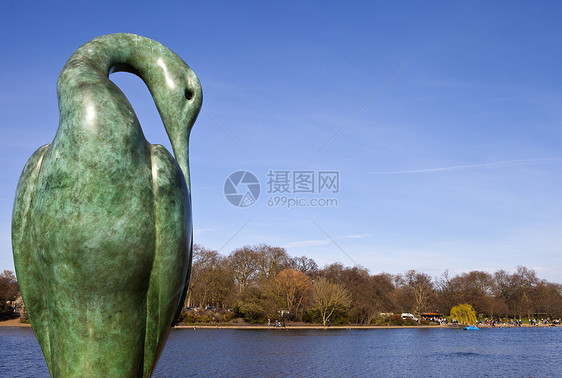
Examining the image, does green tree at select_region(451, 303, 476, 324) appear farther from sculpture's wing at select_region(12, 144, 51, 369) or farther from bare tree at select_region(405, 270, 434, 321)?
sculpture's wing at select_region(12, 144, 51, 369)

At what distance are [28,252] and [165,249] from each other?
4.45ft

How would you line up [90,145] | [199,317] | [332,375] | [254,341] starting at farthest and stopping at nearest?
[199,317] → [254,341] → [332,375] → [90,145]

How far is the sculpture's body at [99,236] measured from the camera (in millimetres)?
4285

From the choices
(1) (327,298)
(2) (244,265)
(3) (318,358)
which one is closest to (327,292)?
(1) (327,298)

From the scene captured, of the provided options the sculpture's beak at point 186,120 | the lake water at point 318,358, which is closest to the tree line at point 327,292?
the lake water at point 318,358

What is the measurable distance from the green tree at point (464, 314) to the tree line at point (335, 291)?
5.22 metres

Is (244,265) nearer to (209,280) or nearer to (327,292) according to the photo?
(209,280)

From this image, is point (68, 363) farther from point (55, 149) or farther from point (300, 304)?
point (300, 304)

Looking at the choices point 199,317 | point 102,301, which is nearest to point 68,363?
point 102,301

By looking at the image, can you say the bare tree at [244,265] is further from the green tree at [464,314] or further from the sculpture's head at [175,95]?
the sculpture's head at [175,95]

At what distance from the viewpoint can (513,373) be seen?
28594 millimetres

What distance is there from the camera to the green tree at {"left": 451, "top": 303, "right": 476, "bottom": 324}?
7425 centimetres

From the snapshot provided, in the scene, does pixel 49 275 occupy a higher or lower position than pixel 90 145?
lower

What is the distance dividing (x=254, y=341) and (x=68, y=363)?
37.9 m
